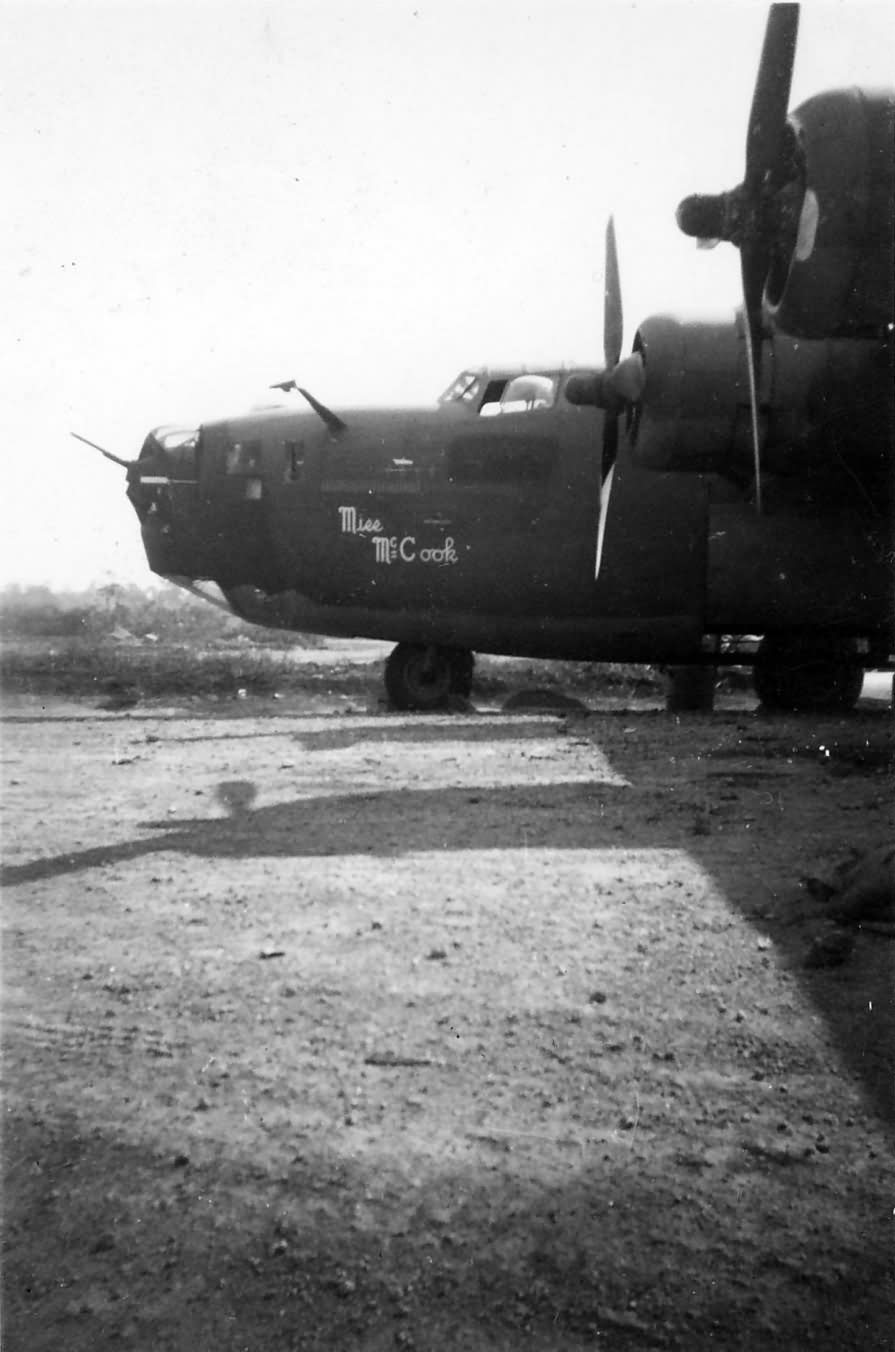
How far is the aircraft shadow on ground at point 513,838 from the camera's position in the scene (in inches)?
148

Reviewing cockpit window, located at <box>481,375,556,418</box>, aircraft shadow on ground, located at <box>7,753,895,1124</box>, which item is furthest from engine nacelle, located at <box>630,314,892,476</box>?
cockpit window, located at <box>481,375,556,418</box>

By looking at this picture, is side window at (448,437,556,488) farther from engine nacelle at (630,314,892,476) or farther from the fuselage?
engine nacelle at (630,314,892,476)

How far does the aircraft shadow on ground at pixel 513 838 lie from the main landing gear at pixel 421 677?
16.7 ft

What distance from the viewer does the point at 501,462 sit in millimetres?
11305

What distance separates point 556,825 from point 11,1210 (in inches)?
148

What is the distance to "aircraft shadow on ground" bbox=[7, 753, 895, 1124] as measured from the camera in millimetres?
3770

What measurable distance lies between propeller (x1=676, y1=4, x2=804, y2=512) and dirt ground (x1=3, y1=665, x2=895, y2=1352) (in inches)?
103

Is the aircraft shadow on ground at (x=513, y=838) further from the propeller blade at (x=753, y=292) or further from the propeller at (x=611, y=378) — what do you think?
the propeller at (x=611, y=378)

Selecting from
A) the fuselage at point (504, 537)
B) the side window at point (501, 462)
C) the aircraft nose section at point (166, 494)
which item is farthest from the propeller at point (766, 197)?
the aircraft nose section at point (166, 494)

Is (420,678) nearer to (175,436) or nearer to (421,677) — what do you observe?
(421,677)

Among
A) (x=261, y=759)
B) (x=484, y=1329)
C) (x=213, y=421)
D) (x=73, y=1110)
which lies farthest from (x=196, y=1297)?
(x=213, y=421)

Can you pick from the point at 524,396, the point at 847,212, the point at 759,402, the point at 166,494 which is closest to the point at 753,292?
the point at 847,212

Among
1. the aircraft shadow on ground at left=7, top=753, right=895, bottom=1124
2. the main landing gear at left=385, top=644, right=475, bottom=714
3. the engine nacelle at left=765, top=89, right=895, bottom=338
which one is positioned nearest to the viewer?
the aircraft shadow on ground at left=7, top=753, right=895, bottom=1124

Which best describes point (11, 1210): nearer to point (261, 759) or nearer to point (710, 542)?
point (261, 759)
